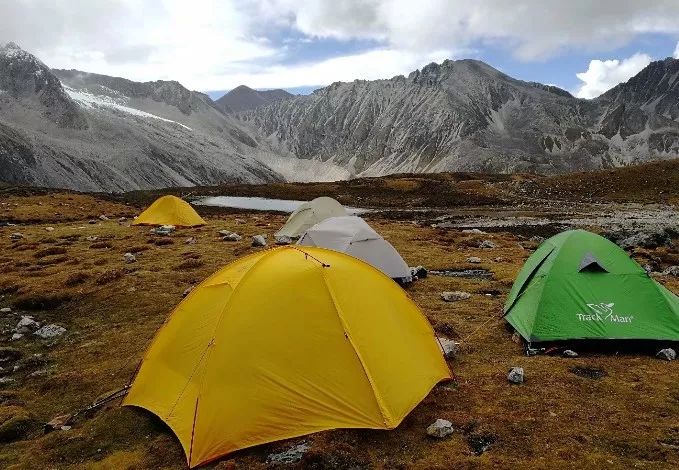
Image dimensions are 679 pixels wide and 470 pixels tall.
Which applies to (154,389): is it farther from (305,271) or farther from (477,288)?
(477,288)

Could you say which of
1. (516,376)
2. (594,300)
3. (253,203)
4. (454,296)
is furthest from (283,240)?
(253,203)

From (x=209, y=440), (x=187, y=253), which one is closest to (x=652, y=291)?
(x=209, y=440)

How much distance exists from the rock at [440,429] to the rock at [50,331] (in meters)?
12.9

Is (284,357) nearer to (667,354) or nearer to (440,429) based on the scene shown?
(440,429)

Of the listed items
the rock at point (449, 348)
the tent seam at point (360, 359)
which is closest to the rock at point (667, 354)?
the rock at point (449, 348)

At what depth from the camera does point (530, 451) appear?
8508mm

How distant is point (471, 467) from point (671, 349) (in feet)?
25.9

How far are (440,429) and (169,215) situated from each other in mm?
39001

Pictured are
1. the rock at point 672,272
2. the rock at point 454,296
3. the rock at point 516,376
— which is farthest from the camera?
the rock at point 672,272

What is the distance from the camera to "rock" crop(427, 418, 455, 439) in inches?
359

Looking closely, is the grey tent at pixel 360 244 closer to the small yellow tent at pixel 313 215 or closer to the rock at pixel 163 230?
the small yellow tent at pixel 313 215

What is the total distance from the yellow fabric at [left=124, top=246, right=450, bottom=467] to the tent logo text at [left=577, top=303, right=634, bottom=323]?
4465 millimetres

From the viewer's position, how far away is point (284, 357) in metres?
9.66

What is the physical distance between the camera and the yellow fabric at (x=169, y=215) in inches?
1724
